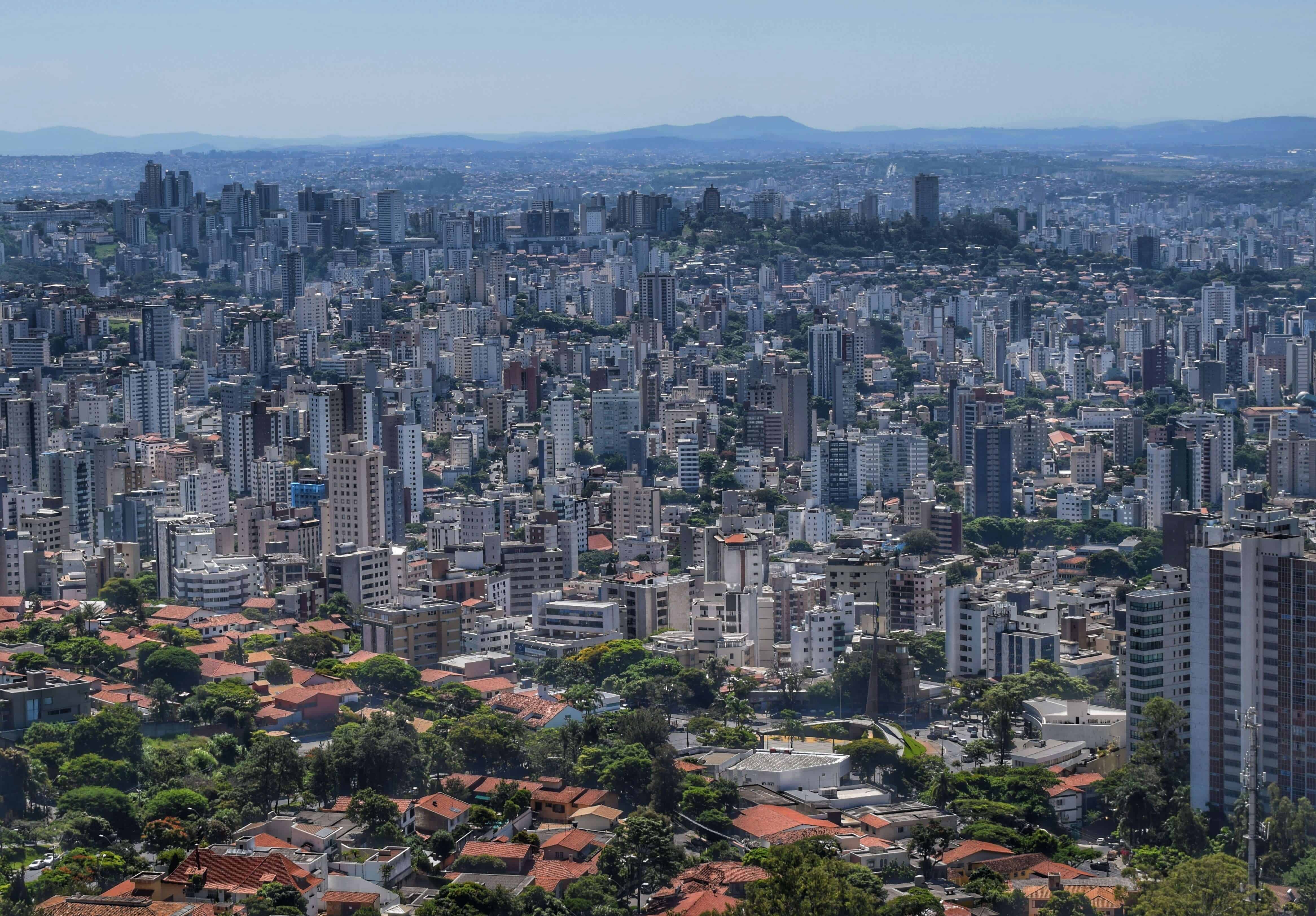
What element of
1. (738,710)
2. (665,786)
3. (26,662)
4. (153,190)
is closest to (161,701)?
(26,662)

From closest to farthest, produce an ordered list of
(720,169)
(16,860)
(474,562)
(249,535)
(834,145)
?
(16,860)
(474,562)
(249,535)
(720,169)
(834,145)

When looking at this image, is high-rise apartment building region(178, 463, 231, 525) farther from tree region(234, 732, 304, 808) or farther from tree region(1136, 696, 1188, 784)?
tree region(1136, 696, 1188, 784)

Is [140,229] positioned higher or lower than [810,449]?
higher

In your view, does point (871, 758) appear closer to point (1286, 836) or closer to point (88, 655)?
point (1286, 836)

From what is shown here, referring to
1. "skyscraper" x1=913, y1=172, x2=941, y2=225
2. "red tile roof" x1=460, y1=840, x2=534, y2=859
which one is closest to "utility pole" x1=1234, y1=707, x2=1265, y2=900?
"red tile roof" x1=460, y1=840, x2=534, y2=859

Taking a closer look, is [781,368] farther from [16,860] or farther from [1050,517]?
[16,860]

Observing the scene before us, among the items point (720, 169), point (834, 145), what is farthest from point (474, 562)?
point (834, 145)
